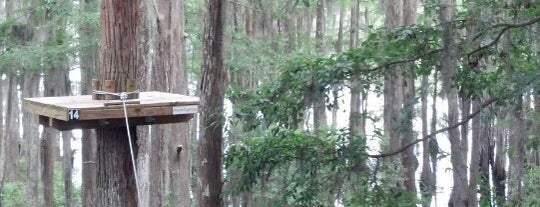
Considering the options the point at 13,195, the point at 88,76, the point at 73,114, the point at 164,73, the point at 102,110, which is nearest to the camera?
the point at 73,114

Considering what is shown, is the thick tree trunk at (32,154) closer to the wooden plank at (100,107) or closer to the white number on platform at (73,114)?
the wooden plank at (100,107)

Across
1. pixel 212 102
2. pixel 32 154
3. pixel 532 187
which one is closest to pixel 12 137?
pixel 32 154

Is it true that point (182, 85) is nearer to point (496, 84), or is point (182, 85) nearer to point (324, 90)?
point (324, 90)

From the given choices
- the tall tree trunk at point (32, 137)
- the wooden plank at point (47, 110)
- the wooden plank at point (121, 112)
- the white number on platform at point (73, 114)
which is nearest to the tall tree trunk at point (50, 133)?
the tall tree trunk at point (32, 137)

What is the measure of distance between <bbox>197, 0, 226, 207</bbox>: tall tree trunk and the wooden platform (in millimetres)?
4775

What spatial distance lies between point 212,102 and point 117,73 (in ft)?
16.2

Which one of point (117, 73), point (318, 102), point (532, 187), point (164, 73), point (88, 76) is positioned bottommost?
point (532, 187)

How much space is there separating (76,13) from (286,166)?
8.50 metres

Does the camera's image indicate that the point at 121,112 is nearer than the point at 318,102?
Yes

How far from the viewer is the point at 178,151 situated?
1345cm

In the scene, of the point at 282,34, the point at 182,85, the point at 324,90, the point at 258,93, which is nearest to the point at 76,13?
the point at 182,85

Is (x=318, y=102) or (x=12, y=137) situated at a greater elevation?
(x=318, y=102)

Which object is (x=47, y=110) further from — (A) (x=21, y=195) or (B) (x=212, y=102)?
(A) (x=21, y=195)

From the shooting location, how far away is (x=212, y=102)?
11.1 meters
